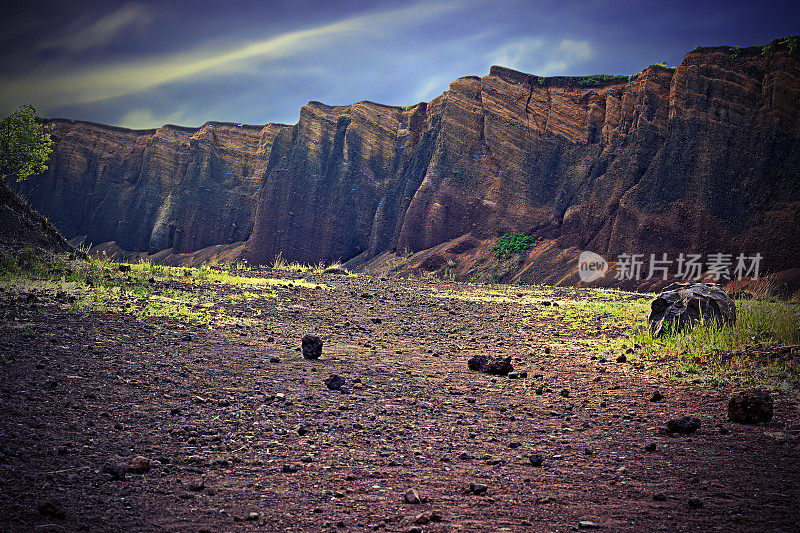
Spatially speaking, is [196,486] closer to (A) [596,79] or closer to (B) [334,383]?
(B) [334,383]

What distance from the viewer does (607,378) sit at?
276 inches

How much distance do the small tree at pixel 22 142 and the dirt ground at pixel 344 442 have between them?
2441 centimetres

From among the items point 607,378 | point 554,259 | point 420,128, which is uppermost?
point 420,128

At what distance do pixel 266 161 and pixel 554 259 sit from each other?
106ft

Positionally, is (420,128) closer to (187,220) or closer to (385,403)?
(187,220)

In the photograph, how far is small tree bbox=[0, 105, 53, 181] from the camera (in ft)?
85.7

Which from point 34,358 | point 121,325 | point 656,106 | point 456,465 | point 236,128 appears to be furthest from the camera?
point 236,128

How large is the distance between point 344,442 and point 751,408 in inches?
159

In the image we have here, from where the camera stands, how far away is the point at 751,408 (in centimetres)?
482

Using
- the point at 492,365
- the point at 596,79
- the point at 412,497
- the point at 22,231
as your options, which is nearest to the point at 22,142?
the point at 22,231

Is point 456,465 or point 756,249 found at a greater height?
point 756,249

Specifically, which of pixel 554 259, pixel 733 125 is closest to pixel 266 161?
pixel 554 259

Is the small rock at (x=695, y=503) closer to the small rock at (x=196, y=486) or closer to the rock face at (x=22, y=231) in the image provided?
the small rock at (x=196, y=486)

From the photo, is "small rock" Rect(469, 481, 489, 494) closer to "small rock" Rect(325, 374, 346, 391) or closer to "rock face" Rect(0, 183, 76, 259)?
"small rock" Rect(325, 374, 346, 391)
